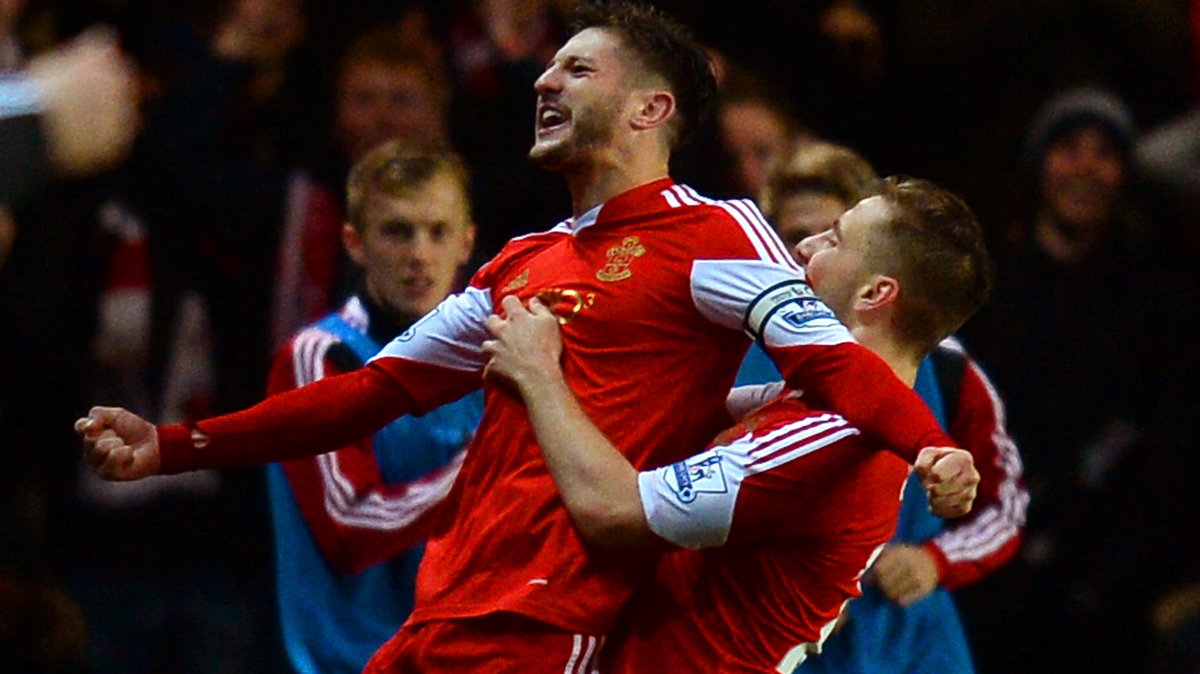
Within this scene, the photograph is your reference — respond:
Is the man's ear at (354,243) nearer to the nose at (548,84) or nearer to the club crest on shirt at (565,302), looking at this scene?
the nose at (548,84)

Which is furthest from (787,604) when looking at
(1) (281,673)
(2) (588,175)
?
(1) (281,673)

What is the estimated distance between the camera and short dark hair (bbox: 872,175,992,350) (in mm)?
3951

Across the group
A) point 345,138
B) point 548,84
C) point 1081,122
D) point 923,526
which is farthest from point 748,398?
point 1081,122

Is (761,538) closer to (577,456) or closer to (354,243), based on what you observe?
(577,456)

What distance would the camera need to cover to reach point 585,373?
3.85 meters

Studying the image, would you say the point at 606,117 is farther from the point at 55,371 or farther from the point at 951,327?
the point at 55,371

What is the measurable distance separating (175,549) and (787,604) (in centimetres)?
312

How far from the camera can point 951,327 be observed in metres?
4.02

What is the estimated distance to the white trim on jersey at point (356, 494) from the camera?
491 cm

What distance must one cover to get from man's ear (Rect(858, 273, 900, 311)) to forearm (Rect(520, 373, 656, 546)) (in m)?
0.54

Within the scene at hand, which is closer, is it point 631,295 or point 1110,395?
point 631,295

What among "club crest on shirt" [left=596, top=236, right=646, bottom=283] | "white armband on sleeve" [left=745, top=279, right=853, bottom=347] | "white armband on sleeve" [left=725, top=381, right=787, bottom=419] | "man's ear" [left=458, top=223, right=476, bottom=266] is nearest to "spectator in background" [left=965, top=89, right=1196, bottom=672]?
"man's ear" [left=458, top=223, right=476, bottom=266]

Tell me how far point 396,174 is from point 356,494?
79cm

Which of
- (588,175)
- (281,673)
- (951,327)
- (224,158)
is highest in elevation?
(224,158)
